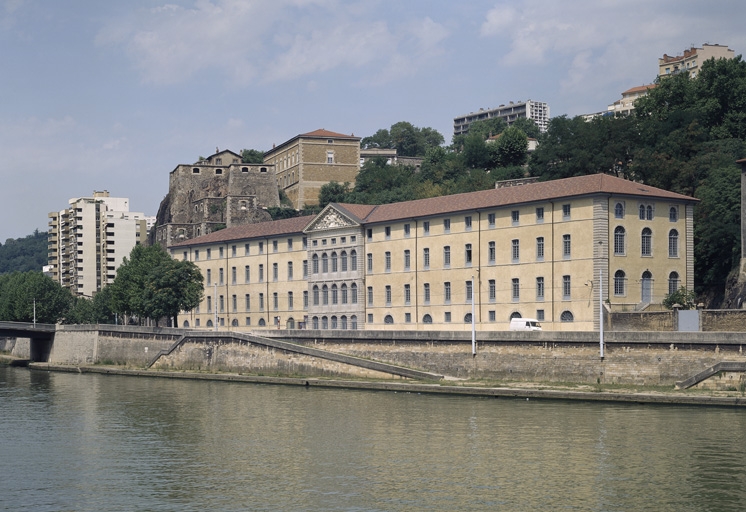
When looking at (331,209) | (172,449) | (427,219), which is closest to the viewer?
(172,449)

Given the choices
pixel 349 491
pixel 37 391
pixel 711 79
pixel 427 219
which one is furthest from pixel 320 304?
pixel 349 491

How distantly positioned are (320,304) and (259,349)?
1900cm

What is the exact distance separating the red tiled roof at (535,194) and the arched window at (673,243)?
7.53ft

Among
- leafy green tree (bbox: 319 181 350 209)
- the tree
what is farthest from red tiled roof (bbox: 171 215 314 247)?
leafy green tree (bbox: 319 181 350 209)

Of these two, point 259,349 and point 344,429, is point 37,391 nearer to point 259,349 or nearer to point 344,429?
point 259,349

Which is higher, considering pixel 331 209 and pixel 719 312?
pixel 331 209

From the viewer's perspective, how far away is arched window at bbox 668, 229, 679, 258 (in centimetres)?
7112

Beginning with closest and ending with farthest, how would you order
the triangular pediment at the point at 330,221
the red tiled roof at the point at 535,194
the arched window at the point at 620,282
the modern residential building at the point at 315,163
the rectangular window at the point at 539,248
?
the arched window at the point at 620,282 → the red tiled roof at the point at 535,194 → the rectangular window at the point at 539,248 → the triangular pediment at the point at 330,221 → the modern residential building at the point at 315,163

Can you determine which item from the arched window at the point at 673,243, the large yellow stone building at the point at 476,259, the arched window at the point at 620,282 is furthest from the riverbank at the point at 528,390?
the arched window at the point at 673,243

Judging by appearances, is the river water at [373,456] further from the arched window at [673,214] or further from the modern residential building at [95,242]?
the modern residential building at [95,242]

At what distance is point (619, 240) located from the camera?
6850 cm

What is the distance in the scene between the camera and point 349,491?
32.3 meters

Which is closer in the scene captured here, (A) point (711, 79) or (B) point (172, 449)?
(B) point (172, 449)

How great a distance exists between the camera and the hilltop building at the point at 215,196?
125 meters
